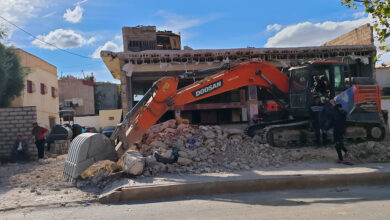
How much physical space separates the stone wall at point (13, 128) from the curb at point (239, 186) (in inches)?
288

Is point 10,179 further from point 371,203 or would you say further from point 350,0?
point 350,0

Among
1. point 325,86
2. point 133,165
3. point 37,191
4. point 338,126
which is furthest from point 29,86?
point 338,126

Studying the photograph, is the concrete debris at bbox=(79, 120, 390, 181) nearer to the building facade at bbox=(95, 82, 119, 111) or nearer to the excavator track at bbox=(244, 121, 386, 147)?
the excavator track at bbox=(244, 121, 386, 147)

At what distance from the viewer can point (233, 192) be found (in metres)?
6.30

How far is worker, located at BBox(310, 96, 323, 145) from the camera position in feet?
30.5

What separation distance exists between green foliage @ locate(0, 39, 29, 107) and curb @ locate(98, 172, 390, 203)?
37.4 feet

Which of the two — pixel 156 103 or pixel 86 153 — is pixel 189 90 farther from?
pixel 86 153

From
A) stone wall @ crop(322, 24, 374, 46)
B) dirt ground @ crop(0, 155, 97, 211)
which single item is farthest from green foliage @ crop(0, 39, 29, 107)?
stone wall @ crop(322, 24, 374, 46)

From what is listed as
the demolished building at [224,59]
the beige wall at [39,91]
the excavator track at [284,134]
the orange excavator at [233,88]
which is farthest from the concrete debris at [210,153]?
the beige wall at [39,91]

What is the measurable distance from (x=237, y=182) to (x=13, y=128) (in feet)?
31.2

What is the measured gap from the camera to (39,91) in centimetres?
2114

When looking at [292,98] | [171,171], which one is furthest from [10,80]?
[292,98]

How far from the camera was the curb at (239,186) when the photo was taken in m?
6.00

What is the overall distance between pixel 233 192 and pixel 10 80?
548 inches
